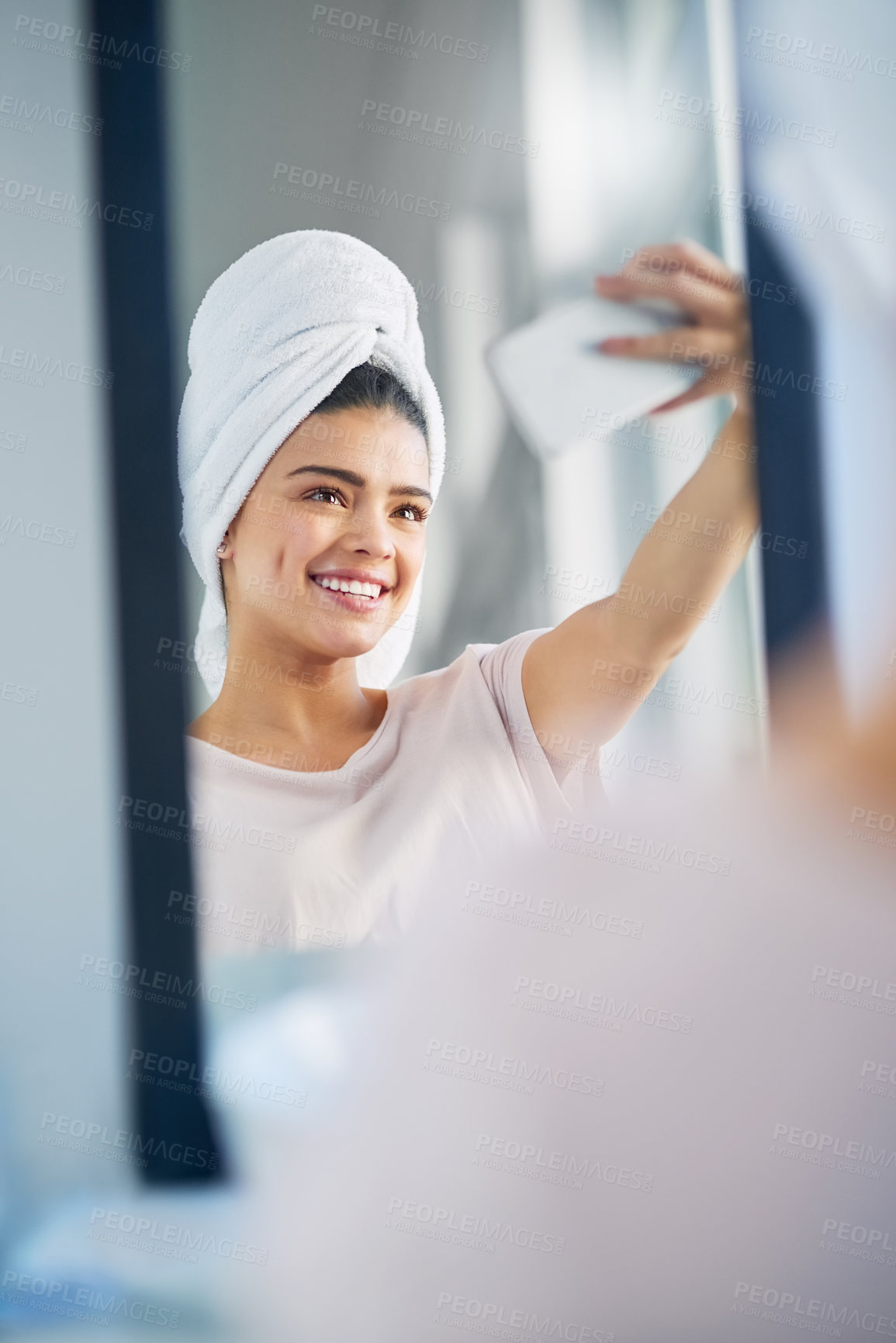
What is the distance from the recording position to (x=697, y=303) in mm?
1153

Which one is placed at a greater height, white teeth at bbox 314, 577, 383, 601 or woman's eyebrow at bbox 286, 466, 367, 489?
woman's eyebrow at bbox 286, 466, 367, 489

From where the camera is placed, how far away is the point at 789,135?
3.88ft

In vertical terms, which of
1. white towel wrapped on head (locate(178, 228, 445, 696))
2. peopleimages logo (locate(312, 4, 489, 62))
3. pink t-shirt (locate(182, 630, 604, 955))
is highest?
peopleimages logo (locate(312, 4, 489, 62))

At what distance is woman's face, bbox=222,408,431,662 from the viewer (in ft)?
3.58

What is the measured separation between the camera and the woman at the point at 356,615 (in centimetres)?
109

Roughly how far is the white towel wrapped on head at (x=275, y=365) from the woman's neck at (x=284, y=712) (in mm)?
29

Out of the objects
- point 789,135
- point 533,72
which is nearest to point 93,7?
point 533,72

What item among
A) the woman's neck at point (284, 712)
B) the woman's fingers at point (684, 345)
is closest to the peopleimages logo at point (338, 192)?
the woman's fingers at point (684, 345)

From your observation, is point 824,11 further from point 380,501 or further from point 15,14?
point 15,14

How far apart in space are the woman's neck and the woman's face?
2cm

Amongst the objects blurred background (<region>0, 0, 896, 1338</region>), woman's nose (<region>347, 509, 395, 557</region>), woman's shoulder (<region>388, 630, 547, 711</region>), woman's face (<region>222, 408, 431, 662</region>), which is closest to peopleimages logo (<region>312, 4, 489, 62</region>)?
blurred background (<region>0, 0, 896, 1338</region>)

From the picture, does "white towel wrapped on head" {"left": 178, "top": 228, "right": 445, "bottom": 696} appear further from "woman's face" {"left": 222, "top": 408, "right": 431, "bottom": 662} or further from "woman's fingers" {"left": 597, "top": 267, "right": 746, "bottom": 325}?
"woman's fingers" {"left": 597, "top": 267, "right": 746, "bottom": 325}

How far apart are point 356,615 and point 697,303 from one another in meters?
0.56

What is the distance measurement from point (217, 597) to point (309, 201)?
49 cm
